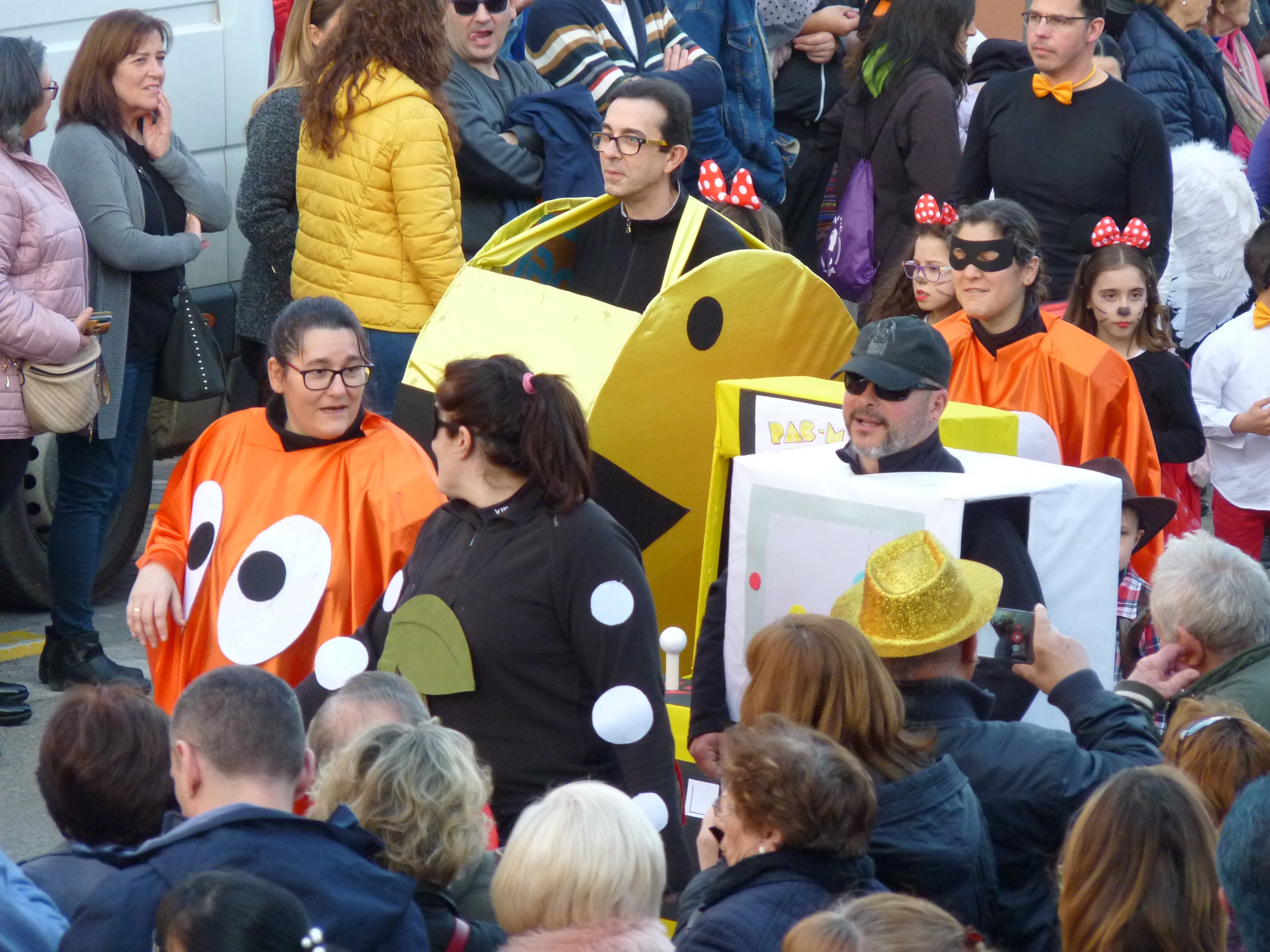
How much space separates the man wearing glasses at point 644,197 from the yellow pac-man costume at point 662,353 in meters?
0.11

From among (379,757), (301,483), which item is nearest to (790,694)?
(379,757)

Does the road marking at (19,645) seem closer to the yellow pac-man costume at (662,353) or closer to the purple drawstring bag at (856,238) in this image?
the yellow pac-man costume at (662,353)

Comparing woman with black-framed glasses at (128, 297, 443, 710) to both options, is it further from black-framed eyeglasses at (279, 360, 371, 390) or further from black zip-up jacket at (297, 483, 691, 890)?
black zip-up jacket at (297, 483, 691, 890)

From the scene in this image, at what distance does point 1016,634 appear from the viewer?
2.94m

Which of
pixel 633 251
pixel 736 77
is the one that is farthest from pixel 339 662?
pixel 736 77

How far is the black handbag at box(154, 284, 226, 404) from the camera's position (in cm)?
543

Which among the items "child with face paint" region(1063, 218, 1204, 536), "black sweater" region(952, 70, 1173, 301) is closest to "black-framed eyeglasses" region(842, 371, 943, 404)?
"child with face paint" region(1063, 218, 1204, 536)

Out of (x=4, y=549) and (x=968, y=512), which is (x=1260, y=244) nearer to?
(x=968, y=512)

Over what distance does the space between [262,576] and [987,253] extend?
214 cm

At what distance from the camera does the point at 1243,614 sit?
320 cm

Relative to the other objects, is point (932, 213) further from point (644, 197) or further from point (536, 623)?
point (536, 623)

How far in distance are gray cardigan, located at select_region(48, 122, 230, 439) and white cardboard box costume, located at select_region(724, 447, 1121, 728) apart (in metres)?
2.56

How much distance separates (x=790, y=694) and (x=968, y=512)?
853 mm

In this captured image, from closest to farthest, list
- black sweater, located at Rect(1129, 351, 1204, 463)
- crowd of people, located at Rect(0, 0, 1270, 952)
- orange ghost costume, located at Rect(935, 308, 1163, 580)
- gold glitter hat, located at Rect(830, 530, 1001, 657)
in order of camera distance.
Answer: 1. crowd of people, located at Rect(0, 0, 1270, 952)
2. gold glitter hat, located at Rect(830, 530, 1001, 657)
3. orange ghost costume, located at Rect(935, 308, 1163, 580)
4. black sweater, located at Rect(1129, 351, 1204, 463)
